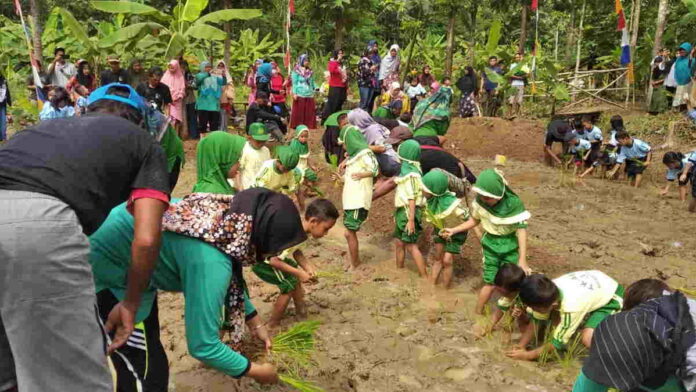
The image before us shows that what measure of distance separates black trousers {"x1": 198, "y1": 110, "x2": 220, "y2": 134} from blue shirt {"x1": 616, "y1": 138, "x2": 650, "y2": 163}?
7448 millimetres

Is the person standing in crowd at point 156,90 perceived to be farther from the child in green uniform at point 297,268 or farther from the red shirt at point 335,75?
the child in green uniform at point 297,268

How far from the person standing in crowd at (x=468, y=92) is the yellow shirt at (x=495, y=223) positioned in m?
8.98

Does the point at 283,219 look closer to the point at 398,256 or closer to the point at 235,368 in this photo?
the point at 235,368

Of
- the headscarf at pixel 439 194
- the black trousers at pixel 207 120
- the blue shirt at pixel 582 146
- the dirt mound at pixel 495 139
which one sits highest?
the headscarf at pixel 439 194

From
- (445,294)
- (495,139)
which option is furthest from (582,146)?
(445,294)

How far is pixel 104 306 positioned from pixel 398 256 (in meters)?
3.86

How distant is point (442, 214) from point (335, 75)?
7.67m

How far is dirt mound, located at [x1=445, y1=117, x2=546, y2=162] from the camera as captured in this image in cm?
1192

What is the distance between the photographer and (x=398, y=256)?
20.0 feet

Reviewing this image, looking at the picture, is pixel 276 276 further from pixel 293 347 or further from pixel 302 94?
pixel 302 94

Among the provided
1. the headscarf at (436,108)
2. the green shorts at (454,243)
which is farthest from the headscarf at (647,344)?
the headscarf at (436,108)

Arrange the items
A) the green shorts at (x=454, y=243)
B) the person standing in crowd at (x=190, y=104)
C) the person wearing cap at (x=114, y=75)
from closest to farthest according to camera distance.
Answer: the green shorts at (x=454, y=243)
the person wearing cap at (x=114, y=75)
the person standing in crowd at (x=190, y=104)

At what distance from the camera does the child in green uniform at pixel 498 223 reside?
181 inches

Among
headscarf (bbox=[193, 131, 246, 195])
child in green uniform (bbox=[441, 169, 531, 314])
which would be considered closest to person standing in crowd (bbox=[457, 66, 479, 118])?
child in green uniform (bbox=[441, 169, 531, 314])
